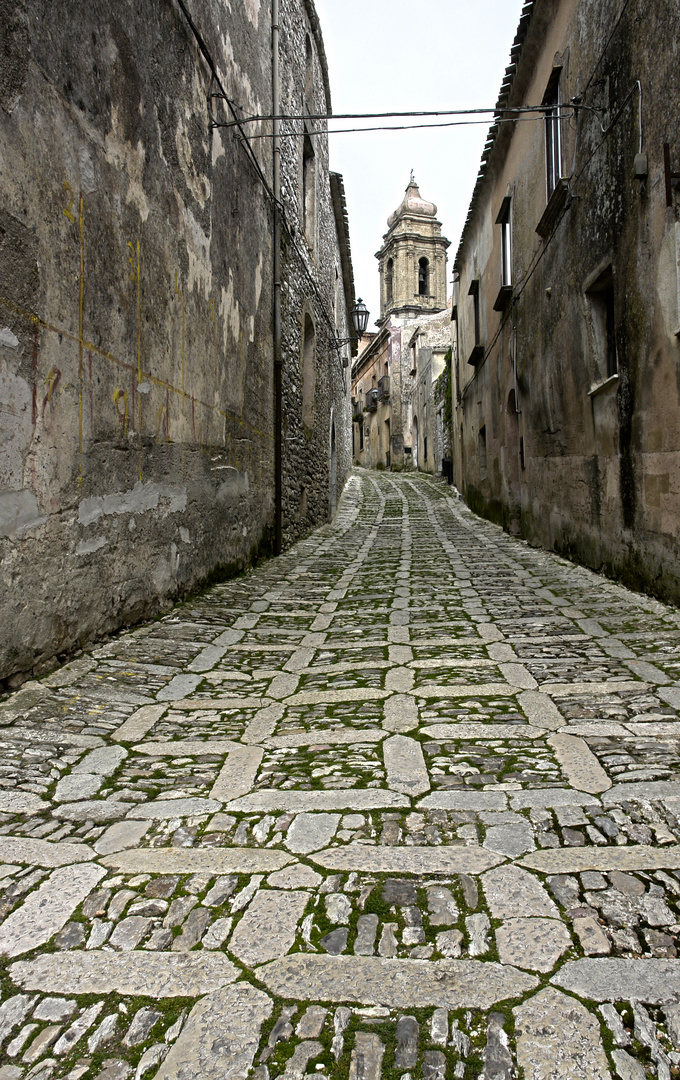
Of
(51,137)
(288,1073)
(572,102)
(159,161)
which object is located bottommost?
(288,1073)

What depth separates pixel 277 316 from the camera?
8727 mm

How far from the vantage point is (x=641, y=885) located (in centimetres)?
179

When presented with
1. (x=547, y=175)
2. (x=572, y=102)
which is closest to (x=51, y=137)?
(x=572, y=102)

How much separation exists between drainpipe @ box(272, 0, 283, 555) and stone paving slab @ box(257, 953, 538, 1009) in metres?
7.25

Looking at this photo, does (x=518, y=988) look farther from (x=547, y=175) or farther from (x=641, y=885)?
(x=547, y=175)

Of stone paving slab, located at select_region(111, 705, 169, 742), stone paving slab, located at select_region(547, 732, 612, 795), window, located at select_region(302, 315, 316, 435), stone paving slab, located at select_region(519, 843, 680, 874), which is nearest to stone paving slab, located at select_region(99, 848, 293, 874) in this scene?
stone paving slab, located at select_region(519, 843, 680, 874)

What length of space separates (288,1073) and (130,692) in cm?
237

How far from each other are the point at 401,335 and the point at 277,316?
95.5 ft

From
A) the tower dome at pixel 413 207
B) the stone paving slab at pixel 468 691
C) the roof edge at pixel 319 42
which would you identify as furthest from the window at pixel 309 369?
the tower dome at pixel 413 207

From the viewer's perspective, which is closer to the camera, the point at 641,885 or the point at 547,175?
the point at 641,885

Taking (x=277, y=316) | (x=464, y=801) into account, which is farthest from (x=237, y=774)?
(x=277, y=316)

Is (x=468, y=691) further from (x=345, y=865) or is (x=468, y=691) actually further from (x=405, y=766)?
(x=345, y=865)

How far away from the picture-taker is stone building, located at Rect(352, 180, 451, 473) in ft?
110

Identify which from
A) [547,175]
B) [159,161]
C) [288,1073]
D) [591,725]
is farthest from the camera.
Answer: [547,175]
